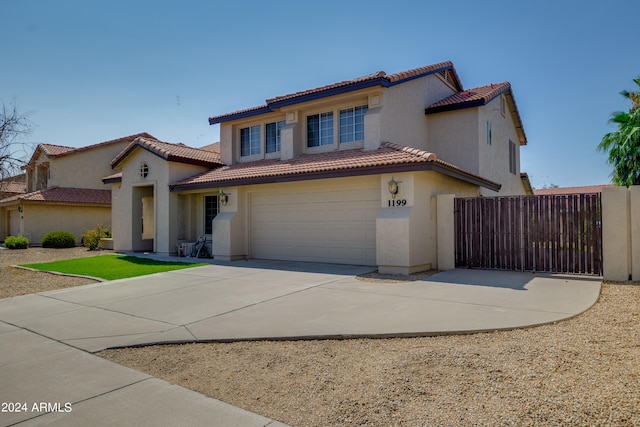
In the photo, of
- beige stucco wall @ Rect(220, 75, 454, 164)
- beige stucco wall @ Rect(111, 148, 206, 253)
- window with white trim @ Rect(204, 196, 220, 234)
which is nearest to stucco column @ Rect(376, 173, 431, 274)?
beige stucco wall @ Rect(220, 75, 454, 164)

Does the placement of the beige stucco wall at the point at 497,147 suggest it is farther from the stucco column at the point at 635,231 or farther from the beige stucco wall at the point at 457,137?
the stucco column at the point at 635,231

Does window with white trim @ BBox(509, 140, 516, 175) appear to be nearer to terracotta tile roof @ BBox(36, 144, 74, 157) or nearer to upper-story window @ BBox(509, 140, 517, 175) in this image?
upper-story window @ BBox(509, 140, 517, 175)

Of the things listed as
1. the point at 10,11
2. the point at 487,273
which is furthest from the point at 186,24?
the point at 487,273

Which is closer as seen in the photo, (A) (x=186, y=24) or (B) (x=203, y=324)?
(B) (x=203, y=324)

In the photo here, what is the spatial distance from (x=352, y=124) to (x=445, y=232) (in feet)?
18.5

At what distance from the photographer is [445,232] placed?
11875mm

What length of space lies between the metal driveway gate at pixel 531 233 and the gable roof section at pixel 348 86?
199 inches

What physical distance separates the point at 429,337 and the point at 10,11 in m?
14.9

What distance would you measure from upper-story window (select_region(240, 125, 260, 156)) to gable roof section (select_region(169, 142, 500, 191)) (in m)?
0.93

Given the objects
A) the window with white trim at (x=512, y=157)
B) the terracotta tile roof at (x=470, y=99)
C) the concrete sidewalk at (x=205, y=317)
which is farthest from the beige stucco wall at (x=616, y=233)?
the window with white trim at (x=512, y=157)

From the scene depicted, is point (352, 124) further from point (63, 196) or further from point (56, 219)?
point (56, 219)

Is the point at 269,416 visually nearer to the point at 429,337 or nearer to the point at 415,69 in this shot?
the point at 429,337

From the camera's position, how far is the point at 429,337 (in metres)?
5.37

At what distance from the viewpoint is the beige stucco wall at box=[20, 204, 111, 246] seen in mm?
27047
